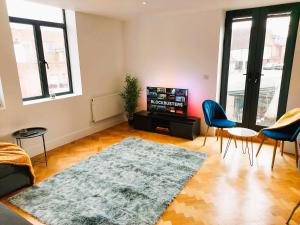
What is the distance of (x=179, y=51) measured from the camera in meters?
4.34

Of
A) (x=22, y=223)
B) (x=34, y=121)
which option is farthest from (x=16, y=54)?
(x=22, y=223)

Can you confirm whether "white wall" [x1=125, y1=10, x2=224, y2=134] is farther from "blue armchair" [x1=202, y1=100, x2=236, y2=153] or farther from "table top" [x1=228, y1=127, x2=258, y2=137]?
"table top" [x1=228, y1=127, x2=258, y2=137]

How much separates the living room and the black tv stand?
0.02 meters

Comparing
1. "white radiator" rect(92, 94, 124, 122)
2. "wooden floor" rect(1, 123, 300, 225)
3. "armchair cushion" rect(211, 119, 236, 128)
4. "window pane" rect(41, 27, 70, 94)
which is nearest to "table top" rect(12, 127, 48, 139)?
"wooden floor" rect(1, 123, 300, 225)

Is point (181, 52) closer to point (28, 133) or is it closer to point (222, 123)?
point (222, 123)

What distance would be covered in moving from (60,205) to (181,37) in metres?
3.54

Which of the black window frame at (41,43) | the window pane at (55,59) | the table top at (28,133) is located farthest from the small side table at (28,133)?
the window pane at (55,59)

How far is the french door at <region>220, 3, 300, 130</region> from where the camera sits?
3.63 m

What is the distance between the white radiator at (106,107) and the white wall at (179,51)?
0.67 m

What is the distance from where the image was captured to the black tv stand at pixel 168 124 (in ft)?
13.5

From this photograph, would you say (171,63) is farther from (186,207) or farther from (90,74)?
(186,207)

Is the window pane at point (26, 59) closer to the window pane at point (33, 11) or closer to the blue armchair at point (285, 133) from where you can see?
the window pane at point (33, 11)

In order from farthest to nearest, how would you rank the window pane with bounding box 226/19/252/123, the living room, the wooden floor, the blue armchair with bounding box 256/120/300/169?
1. the window pane with bounding box 226/19/252/123
2. the blue armchair with bounding box 256/120/300/169
3. the living room
4. the wooden floor

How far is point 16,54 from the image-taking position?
332 cm
